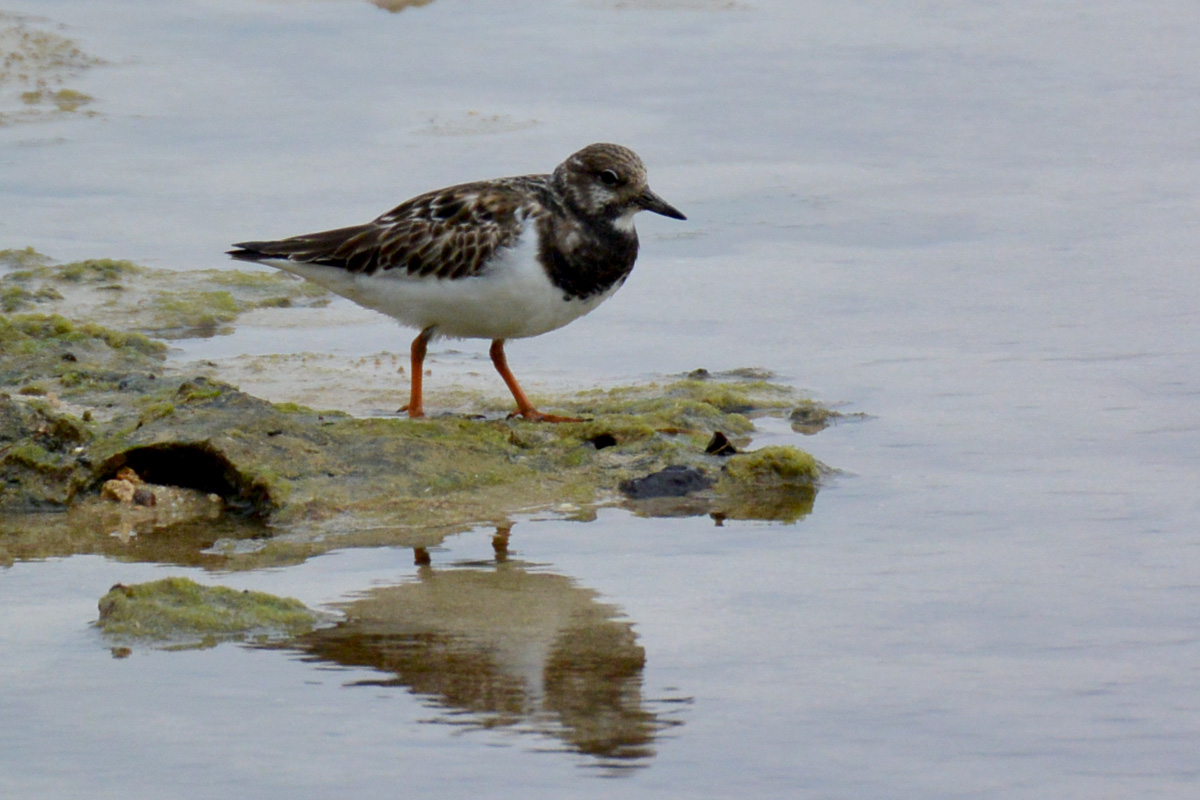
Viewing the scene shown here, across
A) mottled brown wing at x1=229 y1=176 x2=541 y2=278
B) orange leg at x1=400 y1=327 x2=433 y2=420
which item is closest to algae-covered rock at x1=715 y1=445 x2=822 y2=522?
mottled brown wing at x1=229 y1=176 x2=541 y2=278

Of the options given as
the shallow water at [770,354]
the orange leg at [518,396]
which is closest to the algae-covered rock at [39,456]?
the shallow water at [770,354]

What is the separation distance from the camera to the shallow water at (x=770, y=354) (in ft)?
11.3

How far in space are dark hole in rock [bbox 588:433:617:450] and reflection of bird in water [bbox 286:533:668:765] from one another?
122cm

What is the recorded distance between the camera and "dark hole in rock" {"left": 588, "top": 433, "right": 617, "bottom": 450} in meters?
5.83

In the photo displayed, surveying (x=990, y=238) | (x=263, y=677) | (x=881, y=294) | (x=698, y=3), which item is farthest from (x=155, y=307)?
(x=698, y=3)

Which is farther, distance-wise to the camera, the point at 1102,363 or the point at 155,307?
the point at 155,307

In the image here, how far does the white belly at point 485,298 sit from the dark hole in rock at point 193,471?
126 cm

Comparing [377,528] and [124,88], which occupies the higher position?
[124,88]

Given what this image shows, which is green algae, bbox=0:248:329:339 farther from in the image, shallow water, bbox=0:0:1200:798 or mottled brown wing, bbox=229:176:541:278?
mottled brown wing, bbox=229:176:541:278

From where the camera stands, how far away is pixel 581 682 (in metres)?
3.77

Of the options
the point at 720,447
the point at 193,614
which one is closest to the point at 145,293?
the point at 720,447

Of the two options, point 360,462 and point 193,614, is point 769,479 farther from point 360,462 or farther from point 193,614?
point 193,614

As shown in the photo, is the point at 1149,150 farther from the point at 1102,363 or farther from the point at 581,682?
the point at 581,682

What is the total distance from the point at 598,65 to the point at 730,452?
650cm
